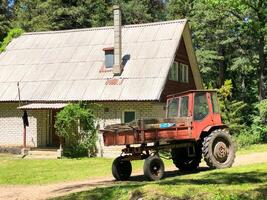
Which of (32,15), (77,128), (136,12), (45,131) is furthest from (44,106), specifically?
(32,15)

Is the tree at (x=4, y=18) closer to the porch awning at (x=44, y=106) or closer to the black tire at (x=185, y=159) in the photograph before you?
the porch awning at (x=44, y=106)

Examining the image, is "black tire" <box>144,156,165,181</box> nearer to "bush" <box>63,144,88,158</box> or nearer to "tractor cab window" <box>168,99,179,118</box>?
"tractor cab window" <box>168,99,179,118</box>

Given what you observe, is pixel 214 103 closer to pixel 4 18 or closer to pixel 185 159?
pixel 185 159

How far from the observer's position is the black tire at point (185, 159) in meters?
16.7

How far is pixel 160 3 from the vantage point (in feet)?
193

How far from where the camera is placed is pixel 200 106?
1587 centimetres

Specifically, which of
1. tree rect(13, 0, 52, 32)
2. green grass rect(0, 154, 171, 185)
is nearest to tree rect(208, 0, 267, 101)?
green grass rect(0, 154, 171, 185)

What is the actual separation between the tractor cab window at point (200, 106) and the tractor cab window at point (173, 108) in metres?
0.73

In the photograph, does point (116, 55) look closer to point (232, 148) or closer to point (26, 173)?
point (26, 173)

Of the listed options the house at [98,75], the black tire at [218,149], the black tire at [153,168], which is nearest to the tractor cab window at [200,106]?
the black tire at [218,149]

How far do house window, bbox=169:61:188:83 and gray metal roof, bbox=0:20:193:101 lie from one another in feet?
5.00

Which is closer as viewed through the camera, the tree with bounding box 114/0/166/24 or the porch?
the porch

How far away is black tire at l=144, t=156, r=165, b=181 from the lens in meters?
14.2

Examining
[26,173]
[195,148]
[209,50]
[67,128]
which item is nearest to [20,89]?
[67,128]
